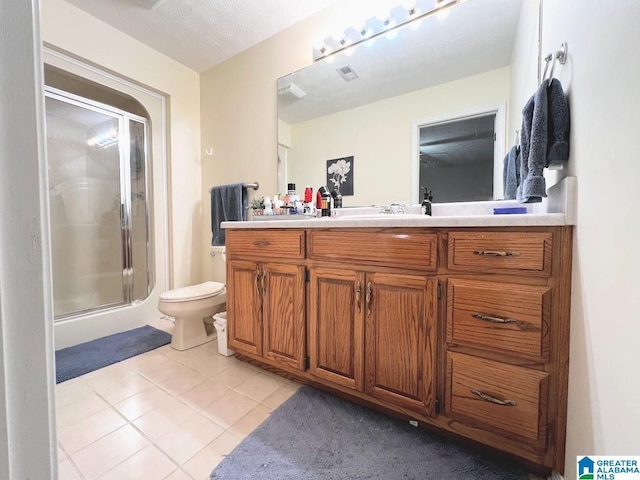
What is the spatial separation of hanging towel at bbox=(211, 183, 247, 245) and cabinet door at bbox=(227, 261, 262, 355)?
29.9 inches

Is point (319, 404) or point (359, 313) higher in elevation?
point (359, 313)

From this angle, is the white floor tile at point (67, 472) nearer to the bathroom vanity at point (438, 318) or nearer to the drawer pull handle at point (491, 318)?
the bathroom vanity at point (438, 318)

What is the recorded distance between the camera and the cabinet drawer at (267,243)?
131cm

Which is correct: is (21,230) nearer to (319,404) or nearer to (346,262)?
(346,262)

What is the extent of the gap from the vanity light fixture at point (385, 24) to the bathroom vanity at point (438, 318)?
1.32m

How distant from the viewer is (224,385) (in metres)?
1.44

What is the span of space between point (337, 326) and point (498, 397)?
0.61m

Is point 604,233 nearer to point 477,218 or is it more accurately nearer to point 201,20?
point 477,218

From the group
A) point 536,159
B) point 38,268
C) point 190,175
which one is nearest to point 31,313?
point 38,268

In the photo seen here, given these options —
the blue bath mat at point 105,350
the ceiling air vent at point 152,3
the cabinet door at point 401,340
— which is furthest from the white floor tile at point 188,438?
the ceiling air vent at point 152,3

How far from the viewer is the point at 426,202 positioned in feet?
4.80

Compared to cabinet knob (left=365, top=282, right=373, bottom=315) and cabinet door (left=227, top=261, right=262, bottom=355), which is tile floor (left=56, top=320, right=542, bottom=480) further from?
cabinet knob (left=365, top=282, right=373, bottom=315)

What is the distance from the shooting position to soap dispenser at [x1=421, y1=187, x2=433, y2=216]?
1461mm

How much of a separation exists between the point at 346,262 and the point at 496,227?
56 centimetres
